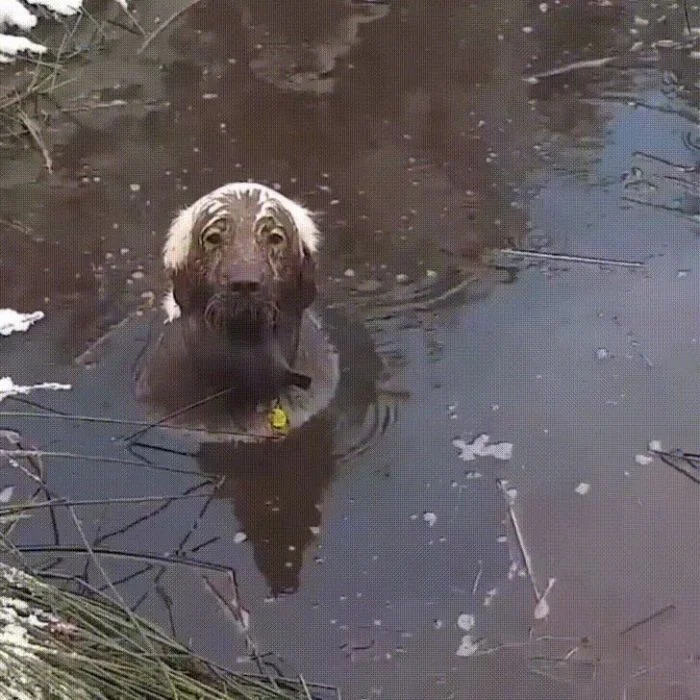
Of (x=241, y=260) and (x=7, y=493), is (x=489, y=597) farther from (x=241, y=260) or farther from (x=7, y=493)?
(x=7, y=493)

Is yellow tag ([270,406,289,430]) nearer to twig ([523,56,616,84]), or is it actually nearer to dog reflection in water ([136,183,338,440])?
dog reflection in water ([136,183,338,440])

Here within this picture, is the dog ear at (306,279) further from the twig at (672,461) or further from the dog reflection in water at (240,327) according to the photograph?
the twig at (672,461)

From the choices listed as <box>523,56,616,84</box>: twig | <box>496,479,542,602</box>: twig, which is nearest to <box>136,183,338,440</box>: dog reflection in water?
<box>496,479,542,602</box>: twig

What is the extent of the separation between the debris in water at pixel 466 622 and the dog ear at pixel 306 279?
1583 mm

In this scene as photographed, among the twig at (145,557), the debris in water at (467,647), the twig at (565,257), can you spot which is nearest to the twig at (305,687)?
the debris in water at (467,647)

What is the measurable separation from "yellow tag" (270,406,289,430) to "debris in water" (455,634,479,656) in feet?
4.21

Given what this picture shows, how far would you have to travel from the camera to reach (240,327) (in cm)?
504

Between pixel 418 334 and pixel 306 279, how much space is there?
0.65 metres

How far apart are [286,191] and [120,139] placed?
43.6 inches

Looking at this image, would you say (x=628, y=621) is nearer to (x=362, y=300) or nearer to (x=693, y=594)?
(x=693, y=594)

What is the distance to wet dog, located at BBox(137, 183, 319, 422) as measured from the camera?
487 cm

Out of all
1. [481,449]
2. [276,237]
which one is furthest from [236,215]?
[481,449]

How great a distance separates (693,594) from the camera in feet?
13.8

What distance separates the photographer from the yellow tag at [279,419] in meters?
4.99
